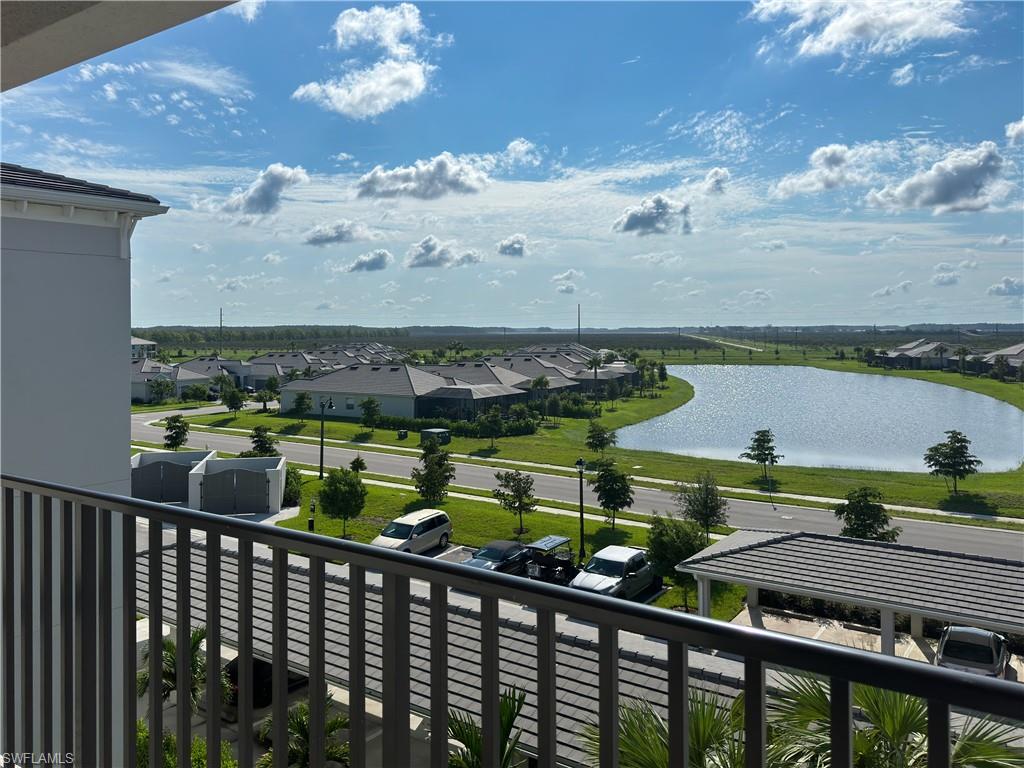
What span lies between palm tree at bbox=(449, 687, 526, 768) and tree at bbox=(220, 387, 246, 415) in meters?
40.9

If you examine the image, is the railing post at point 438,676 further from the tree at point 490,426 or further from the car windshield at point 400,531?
the tree at point 490,426

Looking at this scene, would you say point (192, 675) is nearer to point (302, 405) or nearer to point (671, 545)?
point (671, 545)

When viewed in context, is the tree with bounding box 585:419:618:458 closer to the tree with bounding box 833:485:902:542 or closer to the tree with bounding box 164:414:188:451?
the tree with bounding box 833:485:902:542

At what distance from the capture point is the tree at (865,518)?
20.1 m

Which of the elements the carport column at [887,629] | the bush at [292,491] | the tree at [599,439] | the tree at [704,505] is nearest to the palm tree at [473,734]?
the carport column at [887,629]

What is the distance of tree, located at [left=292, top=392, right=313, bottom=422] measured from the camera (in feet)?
131

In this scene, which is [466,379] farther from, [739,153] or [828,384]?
[739,153]

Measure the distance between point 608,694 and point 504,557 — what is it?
580 inches

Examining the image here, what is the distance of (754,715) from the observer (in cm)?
71

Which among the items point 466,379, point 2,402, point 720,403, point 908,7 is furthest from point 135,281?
point 908,7

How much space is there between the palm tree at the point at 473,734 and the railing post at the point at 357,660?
0.57 feet

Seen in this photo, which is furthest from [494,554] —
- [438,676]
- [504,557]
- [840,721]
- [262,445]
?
[262,445]

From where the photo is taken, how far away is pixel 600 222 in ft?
264

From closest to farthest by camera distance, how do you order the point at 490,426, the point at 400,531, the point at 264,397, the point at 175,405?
the point at 400,531
the point at 490,426
the point at 175,405
the point at 264,397
